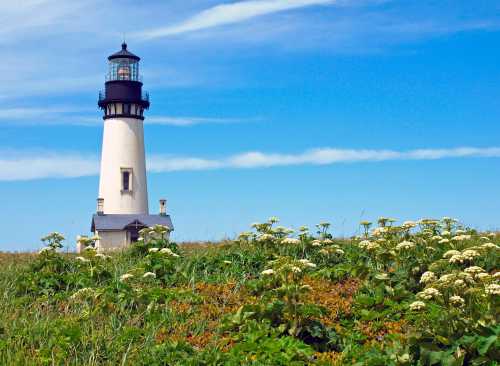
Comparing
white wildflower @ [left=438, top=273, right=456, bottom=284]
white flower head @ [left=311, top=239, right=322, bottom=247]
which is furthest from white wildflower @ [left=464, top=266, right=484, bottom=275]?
white flower head @ [left=311, top=239, right=322, bottom=247]

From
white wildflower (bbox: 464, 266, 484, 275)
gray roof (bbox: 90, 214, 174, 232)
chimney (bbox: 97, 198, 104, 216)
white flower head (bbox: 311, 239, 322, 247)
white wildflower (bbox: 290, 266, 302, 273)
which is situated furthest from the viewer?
chimney (bbox: 97, 198, 104, 216)

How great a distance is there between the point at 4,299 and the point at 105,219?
35.0 metres

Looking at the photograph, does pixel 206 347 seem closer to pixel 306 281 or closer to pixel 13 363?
pixel 13 363

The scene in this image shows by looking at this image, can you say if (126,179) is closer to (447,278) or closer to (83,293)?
(83,293)

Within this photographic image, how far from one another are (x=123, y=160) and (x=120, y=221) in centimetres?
425

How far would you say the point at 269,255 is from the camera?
13.4m

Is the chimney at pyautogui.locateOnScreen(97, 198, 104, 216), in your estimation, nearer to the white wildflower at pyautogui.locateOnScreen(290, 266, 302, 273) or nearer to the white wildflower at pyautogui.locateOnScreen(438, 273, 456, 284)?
the white wildflower at pyautogui.locateOnScreen(290, 266, 302, 273)

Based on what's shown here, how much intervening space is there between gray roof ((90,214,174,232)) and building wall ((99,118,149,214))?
0.44m

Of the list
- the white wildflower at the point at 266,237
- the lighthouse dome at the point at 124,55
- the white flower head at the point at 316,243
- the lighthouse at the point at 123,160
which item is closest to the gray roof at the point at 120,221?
the lighthouse at the point at 123,160

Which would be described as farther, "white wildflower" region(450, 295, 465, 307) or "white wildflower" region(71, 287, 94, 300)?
"white wildflower" region(71, 287, 94, 300)

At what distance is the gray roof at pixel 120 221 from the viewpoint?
45909mm

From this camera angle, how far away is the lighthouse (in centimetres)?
4684

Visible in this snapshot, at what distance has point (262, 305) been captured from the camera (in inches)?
387

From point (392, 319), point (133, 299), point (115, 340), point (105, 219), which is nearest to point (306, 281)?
point (392, 319)
